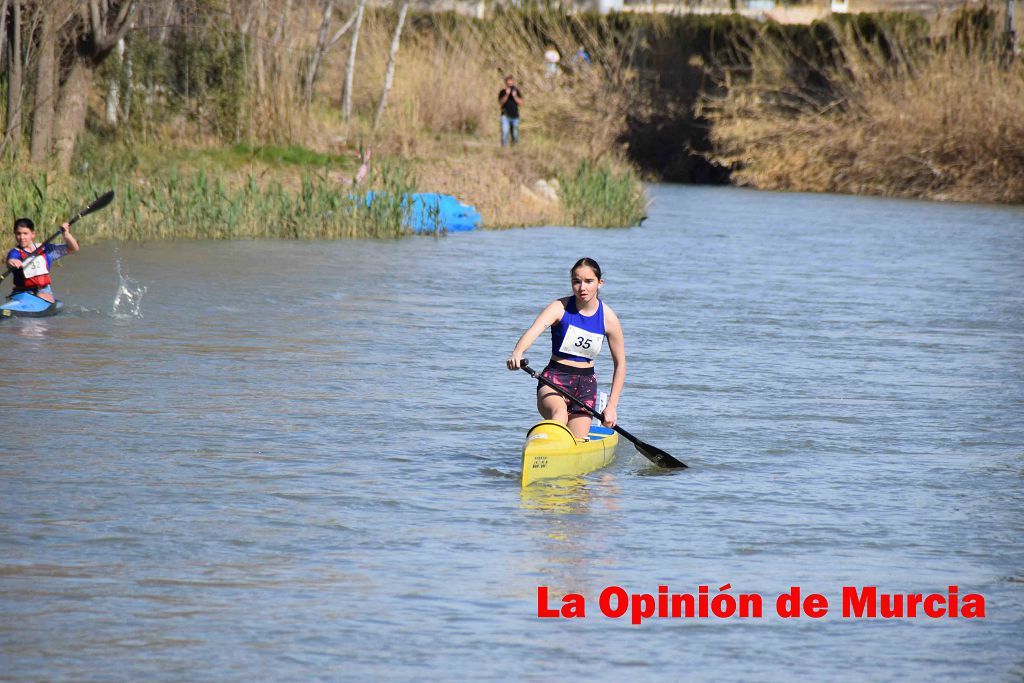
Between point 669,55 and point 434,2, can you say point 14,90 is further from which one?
point 434,2

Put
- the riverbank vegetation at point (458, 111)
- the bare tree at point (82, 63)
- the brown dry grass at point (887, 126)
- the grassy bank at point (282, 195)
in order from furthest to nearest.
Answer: the brown dry grass at point (887, 126)
the bare tree at point (82, 63)
the riverbank vegetation at point (458, 111)
the grassy bank at point (282, 195)

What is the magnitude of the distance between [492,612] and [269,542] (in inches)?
58.8

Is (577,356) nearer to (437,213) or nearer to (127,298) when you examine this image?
(127,298)

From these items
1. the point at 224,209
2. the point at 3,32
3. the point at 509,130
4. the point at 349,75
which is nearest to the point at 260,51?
the point at 349,75

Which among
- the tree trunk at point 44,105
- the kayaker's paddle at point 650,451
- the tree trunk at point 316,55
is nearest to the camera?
the kayaker's paddle at point 650,451

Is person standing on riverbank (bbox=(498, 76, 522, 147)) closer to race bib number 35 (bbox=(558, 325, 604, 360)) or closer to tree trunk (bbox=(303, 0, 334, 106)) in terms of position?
tree trunk (bbox=(303, 0, 334, 106))

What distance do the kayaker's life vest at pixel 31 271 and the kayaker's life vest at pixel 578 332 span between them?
6.92 meters

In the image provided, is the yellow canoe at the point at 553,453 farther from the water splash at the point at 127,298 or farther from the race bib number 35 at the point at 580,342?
the water splash at the point at 127,298

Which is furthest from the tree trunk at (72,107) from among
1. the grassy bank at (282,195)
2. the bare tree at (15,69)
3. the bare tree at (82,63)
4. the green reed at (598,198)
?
the green reed at (598,198)

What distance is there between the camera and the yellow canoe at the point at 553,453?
9.03 m

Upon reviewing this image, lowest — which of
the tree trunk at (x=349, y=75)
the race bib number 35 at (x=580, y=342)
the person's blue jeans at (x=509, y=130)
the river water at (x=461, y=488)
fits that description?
the river water at (x=461, y=488)

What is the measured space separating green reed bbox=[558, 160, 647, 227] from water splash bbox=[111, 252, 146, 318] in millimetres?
11487

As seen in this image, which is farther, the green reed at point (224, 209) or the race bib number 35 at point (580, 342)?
the green reed at point (224, 209)

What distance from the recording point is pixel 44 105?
24281 mm
